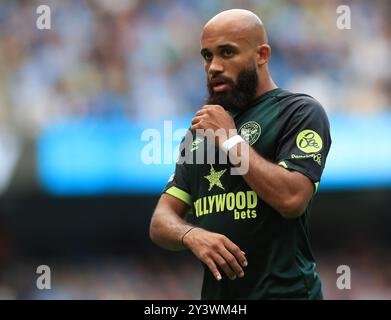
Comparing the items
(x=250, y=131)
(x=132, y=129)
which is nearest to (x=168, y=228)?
(x=250, y=131)

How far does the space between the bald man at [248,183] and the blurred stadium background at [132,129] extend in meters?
5.04

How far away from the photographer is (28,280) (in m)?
10.1

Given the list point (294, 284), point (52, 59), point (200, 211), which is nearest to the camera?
point (294, 284)

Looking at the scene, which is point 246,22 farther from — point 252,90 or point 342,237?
point 342,237

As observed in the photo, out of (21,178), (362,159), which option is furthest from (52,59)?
(362,159)

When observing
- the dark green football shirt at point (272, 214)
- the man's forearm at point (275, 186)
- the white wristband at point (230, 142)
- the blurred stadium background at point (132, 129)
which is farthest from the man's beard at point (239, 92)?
the blurred stadium background at point (132, 129)

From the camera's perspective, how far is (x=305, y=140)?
4.13 m

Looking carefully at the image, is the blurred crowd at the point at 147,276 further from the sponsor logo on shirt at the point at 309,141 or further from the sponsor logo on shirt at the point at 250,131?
the sponsor logo on shirt at the point at 309,141

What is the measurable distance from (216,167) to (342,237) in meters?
5.98

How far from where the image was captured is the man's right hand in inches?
158

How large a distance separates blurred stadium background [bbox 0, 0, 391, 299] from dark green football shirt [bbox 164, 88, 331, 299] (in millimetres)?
5179

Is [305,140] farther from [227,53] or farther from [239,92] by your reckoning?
[227,53]

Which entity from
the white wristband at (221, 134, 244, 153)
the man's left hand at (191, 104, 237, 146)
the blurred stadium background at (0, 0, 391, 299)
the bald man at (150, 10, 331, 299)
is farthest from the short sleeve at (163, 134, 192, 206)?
the blurred stadium background at (0, 0, 391, 299)

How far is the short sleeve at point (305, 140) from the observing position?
4070 mm
